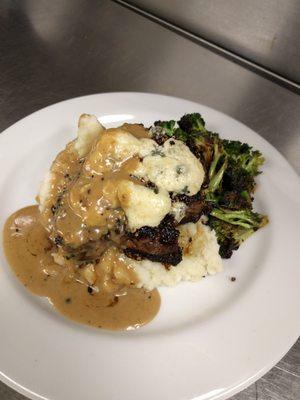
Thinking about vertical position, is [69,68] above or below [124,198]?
above

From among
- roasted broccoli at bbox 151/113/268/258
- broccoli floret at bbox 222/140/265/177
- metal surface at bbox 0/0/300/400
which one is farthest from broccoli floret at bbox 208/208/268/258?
metal surface at bbox 0/0/300/400

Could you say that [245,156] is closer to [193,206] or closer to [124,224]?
[193,206]

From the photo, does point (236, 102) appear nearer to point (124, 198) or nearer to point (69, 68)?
point (69, 68)

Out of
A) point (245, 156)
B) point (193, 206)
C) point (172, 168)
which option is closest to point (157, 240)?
point (193, 206)

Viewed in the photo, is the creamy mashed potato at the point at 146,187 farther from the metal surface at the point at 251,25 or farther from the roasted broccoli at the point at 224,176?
the metal surface at the point at 251,25

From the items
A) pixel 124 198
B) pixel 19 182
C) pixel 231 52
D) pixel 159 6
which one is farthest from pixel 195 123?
pixel 159 6

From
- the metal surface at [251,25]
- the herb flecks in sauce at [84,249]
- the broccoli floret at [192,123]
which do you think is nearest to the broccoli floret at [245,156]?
the broccoli floret at [192,123]
